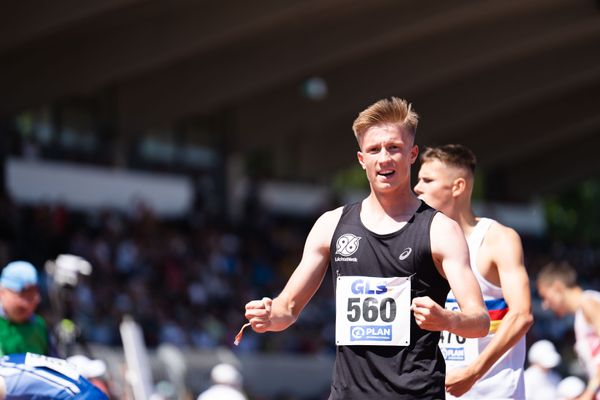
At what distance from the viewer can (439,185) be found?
6402mm

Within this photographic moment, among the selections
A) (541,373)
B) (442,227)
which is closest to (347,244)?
(442,227)

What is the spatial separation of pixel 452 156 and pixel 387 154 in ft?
5.89

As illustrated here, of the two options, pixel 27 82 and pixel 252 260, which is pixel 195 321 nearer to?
pixel 252 260

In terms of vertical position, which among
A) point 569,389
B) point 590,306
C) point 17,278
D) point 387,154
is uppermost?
point 387,154

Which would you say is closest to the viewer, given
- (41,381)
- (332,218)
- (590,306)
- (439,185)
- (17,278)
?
(332,218)

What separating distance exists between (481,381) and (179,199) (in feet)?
77.9

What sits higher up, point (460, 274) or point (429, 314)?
point (460, 274)

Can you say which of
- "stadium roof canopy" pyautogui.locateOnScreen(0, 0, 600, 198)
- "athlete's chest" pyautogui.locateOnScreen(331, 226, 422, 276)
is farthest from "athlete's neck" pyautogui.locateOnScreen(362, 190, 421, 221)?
"stadium roof canopy" pyautogui.locateOnScreen(0, 0, 600, 198)

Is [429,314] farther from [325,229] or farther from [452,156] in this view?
[452,156]

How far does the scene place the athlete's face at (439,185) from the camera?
6391 mm

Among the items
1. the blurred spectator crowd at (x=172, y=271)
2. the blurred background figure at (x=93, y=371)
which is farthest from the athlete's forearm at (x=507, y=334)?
the blurred spectator crowd at (x=172, y=271)

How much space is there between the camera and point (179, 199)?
29.5m

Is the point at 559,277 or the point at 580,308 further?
the point at 559,277

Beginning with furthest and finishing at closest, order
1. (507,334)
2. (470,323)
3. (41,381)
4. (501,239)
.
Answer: (41,381)
(501,239)
(507,334)
(470,323)
